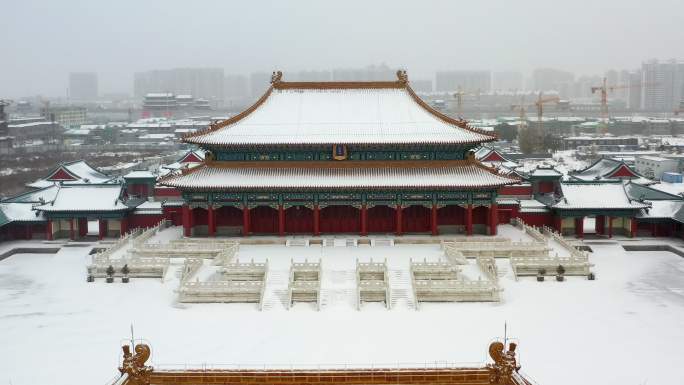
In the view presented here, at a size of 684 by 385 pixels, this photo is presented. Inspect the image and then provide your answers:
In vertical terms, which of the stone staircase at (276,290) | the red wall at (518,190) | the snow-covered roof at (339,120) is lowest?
the stone staircase at (276,290)

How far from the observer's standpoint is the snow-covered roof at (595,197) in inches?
1706

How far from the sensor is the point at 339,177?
41.1 metres

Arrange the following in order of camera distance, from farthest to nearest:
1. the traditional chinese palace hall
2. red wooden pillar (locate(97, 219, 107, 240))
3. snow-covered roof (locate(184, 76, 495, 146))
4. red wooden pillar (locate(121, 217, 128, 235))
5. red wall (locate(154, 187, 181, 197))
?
red wall (locate(154, 187, 181, 197))
red wooden pillar (locate(121, 217, 128, 235))
red wooden pillar (locate(97, 219, 107, 240))
snow-covered roof (locate(184, 76, 495, 146))
the traditional chinese palace hall

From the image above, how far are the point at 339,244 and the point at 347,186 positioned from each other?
364 centimetres

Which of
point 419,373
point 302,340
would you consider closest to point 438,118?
point 302,340

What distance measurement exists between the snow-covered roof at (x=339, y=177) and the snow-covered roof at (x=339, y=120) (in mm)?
1877

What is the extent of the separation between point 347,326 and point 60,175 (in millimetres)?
39035

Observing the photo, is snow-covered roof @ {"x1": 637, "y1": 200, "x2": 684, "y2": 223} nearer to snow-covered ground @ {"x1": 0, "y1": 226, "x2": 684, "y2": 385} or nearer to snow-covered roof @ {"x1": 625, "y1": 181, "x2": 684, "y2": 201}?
snow-covered roof @ {"x1": 625, "y1": 181, "x2": 684, "y2": 201}

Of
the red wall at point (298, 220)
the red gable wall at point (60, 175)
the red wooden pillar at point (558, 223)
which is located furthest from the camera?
the red gable wall at point (60, 175)

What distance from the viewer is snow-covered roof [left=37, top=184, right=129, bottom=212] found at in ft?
146

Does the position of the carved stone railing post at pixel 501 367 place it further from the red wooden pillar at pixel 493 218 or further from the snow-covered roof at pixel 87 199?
the snow-covered roof at pixel 87 199

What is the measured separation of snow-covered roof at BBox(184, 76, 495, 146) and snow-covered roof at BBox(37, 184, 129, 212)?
27.8 ft

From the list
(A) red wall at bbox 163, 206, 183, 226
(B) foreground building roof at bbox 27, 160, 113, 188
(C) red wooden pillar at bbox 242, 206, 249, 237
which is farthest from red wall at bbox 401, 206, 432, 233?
(B) foreground building roof at bbox 27, 160, 113, 188

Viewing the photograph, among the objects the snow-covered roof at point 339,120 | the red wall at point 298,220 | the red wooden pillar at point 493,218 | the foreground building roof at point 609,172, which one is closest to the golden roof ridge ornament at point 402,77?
the snow-covered roof at point 339,120
